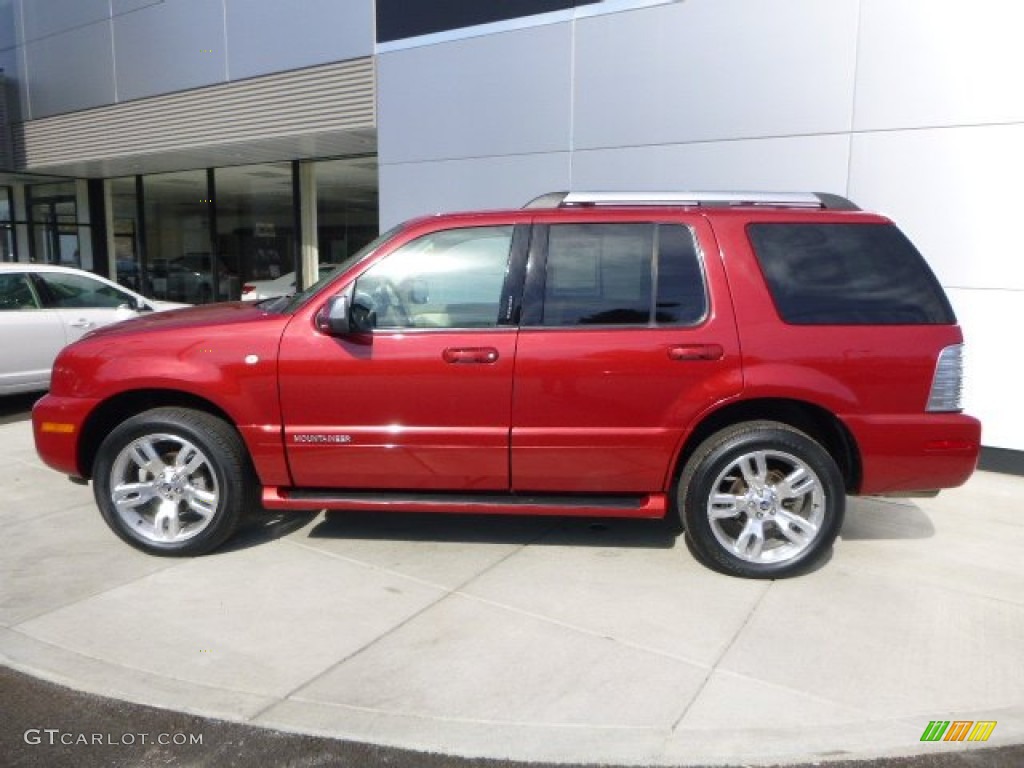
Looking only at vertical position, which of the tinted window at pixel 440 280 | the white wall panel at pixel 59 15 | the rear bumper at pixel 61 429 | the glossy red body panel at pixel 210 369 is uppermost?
the white wall panel at pixel 59 15

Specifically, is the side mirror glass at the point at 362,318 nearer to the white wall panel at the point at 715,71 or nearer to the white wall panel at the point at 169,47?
the white wall panel at the point at 715,71

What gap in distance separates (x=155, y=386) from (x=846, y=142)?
573 centimetres

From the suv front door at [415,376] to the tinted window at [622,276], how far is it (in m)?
0.27

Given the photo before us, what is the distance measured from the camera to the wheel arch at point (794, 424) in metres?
4.25

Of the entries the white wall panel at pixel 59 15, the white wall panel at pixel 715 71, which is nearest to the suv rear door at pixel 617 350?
the white wall panel at pixel 715 71

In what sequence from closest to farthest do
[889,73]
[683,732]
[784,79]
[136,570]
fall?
[683,732] < [136,570] < [889,73] < [784,79]

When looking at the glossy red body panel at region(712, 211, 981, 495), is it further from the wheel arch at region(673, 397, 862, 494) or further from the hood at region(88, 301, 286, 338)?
the hood at region(88, 301, 286, 338)

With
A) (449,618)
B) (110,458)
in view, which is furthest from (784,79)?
(110,458)

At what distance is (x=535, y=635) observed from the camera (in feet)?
12.2

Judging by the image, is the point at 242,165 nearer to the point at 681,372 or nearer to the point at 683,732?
the point at 681,372

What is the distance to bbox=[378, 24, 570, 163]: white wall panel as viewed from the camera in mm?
8375

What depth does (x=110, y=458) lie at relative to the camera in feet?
14.6

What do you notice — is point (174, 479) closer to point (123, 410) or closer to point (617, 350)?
point (123, 410)

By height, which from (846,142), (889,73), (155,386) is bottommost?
(155,386)
